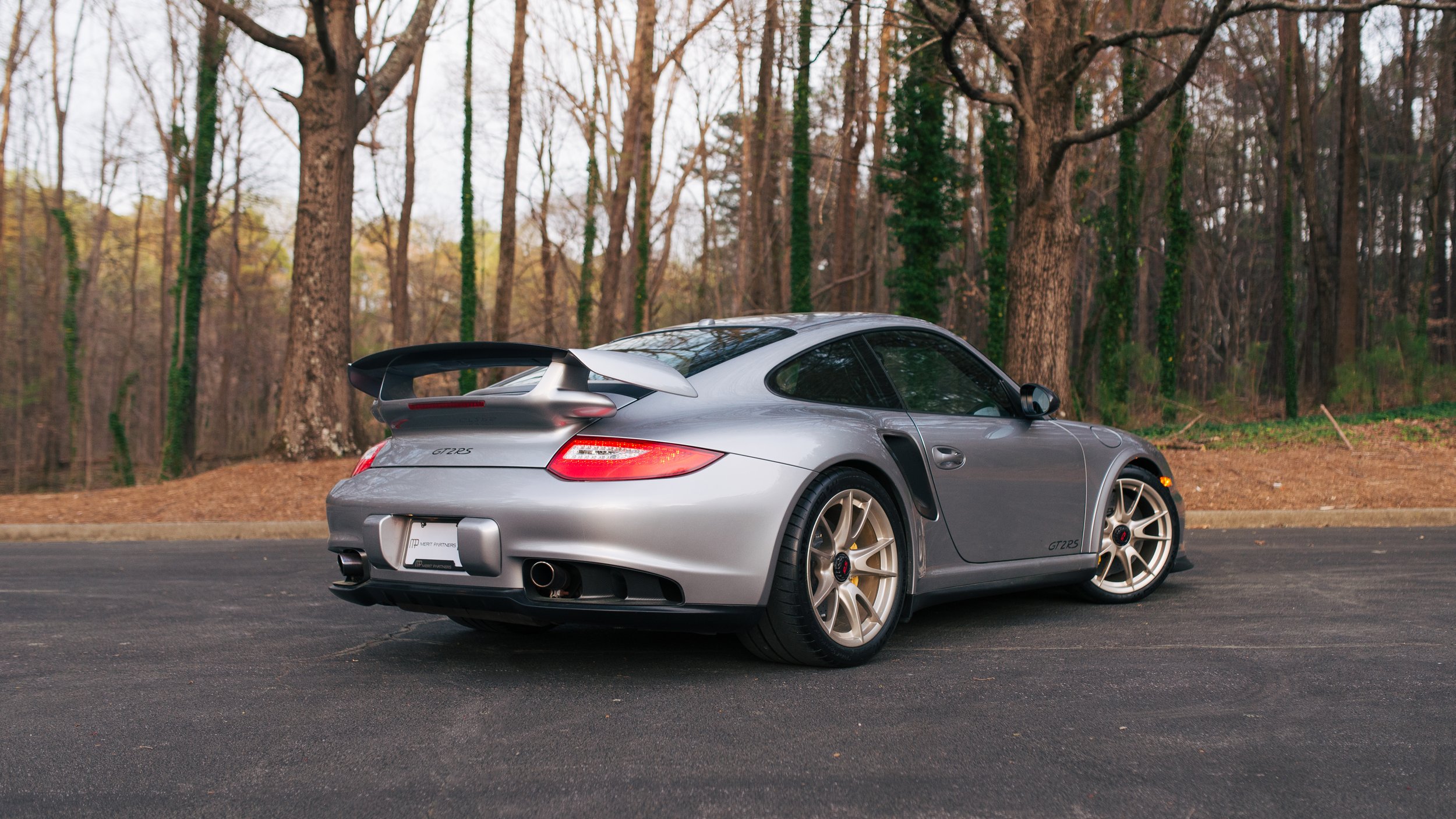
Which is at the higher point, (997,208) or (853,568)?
(997,208)

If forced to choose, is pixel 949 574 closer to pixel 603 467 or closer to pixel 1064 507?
pixel 1064 507

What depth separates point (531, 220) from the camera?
3966 centimetres

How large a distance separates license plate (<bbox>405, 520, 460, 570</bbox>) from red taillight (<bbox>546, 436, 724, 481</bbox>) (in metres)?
0.44

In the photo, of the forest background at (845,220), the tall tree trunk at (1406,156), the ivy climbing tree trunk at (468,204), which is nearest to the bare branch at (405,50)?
the forest background at (845,220)

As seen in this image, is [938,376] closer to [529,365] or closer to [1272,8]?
[529,365]

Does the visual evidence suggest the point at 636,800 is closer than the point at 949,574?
Yes

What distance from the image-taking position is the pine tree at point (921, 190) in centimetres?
2552

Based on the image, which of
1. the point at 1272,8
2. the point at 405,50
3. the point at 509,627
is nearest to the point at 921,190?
the point at 405,50

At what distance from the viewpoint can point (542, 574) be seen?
3.68m

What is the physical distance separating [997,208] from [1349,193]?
769cm

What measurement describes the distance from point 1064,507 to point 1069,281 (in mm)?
6971

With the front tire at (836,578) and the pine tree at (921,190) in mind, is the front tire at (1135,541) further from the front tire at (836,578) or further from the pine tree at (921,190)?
the pine tree at (921,190)

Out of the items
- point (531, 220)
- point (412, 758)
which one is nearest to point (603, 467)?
point (412, 758)

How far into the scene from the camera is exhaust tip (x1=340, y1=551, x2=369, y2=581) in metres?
4.10
